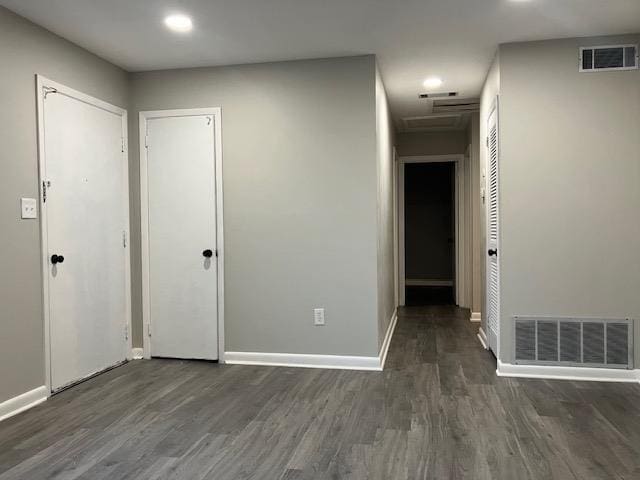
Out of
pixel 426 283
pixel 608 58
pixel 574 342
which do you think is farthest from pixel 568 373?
pixel 426 283

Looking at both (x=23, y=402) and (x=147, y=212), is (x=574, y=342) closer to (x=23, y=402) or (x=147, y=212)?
A: (x=147, y=212)

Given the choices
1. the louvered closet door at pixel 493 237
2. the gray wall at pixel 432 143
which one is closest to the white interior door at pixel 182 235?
the louvered closet door at pixel 493 237

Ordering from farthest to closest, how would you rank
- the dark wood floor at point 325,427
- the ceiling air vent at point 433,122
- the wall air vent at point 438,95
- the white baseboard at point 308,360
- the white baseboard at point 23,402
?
the ceiling air vent at point 433,122
the wall air vent at point 438,95
the white baseboard at point 308,360
the white baseboard at point 23,402
the dark wood floor at point 325,427

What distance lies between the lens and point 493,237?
4152 millimetres

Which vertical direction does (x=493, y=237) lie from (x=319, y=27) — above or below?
below

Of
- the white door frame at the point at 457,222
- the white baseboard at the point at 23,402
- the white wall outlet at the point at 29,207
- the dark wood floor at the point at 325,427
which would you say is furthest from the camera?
the white door frame at the point at 457,222

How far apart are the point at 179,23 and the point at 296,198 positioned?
1488 millimetres

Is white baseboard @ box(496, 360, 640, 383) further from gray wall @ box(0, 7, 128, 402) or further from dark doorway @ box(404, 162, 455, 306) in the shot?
dark doorway @ box(404, 162, 455, 306)

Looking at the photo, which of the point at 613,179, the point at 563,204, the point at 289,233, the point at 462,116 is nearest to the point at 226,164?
the point at 289,233

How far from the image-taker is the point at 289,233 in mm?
4004

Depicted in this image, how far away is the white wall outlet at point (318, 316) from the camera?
3955mm

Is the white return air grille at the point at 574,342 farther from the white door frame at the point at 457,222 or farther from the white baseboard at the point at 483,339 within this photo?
the white door frame at the point at 457,222

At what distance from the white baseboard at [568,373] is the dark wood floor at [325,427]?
0.11 meters

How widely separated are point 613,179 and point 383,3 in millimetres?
2014
